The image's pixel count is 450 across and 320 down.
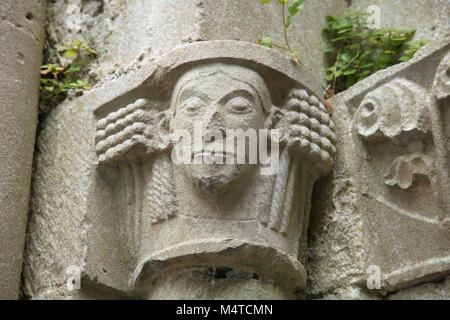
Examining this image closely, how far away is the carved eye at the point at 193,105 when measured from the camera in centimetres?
310

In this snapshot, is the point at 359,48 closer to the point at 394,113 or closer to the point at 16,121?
the point at 394,113

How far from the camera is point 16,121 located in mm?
3508

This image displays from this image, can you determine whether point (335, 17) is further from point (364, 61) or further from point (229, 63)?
point (229, 63)

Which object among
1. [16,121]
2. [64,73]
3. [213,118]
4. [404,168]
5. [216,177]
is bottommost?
[216,177]

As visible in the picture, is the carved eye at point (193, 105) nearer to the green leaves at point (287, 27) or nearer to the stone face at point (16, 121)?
the green leaves at point (287, 27)

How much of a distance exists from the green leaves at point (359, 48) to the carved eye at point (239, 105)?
26.7 inches

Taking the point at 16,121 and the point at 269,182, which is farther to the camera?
the point at 16,121

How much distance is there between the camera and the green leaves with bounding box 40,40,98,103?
3.81 m

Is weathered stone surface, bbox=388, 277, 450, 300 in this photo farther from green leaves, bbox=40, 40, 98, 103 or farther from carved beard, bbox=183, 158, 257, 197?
green leaves, bbox=40, 40, 98, 103

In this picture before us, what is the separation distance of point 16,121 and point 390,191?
62.2 inches

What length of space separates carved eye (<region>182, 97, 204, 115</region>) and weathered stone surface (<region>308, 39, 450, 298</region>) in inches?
26.4

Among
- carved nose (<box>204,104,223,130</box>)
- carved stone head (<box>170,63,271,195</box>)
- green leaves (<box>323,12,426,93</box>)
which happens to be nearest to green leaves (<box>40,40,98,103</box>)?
carved stone head (<box>170,63,271,195</box>)

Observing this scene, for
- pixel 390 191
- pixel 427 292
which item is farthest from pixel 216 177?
pixel 427 292
